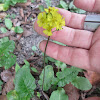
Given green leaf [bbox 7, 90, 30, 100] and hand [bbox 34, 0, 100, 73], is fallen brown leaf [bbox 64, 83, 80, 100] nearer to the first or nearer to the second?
hand [bbox 34, 0, 100, 73]

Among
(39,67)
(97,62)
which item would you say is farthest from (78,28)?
(39,67)

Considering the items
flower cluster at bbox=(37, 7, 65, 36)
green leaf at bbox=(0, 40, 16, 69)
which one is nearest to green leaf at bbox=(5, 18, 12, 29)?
green leaf at bbox=(0, 40, 16, 69)

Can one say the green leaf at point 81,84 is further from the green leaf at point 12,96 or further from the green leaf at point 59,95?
the green leaf at point 12,96

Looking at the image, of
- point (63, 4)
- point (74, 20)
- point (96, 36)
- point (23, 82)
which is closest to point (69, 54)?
point (96, 36)

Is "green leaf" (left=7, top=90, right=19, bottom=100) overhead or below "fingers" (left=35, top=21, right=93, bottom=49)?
below

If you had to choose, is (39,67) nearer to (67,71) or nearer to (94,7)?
(67,71)

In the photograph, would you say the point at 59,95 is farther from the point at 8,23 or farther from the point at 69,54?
the point at 8,23
